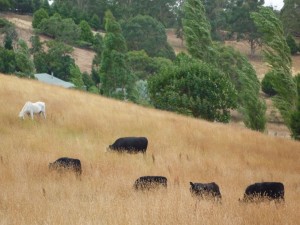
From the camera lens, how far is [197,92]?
3394 centimetres

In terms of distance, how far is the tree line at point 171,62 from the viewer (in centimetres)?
3353

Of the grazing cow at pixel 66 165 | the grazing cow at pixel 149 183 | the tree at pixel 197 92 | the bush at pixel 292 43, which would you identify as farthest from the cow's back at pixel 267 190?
the bush at pixel 292 43

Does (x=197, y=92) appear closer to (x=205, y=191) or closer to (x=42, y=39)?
(x=205, y=191)

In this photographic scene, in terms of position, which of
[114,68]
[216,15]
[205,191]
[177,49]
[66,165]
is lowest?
[66,165]

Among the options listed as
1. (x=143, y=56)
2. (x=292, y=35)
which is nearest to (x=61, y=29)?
(x=143, y=56)

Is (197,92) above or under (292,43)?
under

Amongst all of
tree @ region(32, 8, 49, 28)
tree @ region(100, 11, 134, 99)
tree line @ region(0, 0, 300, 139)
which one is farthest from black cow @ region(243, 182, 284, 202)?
tree @ region(32, 8, 49, 28)

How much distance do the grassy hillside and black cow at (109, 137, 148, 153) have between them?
352 millimetres

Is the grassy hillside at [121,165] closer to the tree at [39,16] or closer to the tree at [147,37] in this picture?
the tree at [147,37]

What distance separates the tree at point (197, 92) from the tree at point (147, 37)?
47.1 metres

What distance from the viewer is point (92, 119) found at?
18.9 m

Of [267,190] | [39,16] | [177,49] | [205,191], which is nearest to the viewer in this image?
[205,191]

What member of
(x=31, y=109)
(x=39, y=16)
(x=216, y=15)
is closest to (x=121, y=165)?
(x=31, y=109)

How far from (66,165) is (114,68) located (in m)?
35.8
